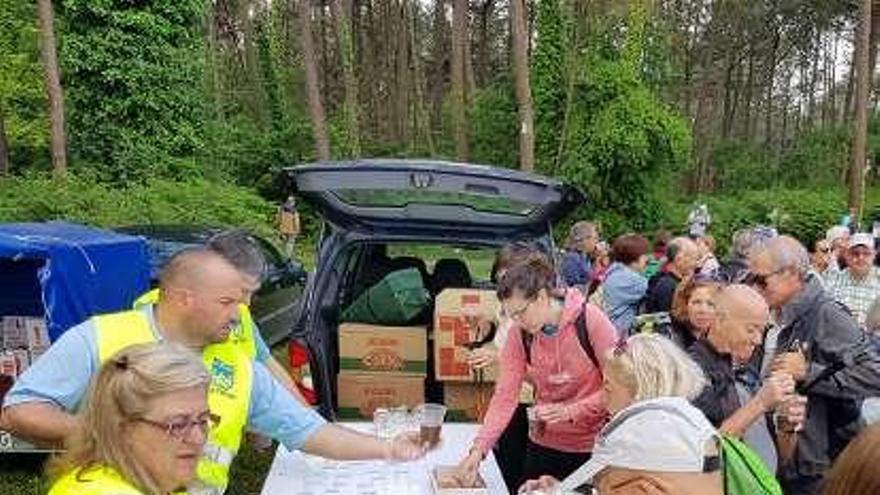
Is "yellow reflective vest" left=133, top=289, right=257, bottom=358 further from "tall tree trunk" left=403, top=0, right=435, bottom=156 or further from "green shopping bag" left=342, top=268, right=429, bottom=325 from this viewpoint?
"tall tree trunk" left=403, top=0, right=435, bottom=156

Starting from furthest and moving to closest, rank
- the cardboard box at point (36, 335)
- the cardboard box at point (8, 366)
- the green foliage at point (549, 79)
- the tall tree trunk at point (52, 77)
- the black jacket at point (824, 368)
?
the green foliage at point (549, 79)
the tall tree trunk at point (52, 77)
the cardboard box at point (36, 335)
the cardboard box at point (8, 366)
the black jacket at point (824, 368)

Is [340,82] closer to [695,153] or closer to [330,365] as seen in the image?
[695,153]

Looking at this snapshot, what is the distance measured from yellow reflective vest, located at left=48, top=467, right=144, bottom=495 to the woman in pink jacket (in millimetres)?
1975

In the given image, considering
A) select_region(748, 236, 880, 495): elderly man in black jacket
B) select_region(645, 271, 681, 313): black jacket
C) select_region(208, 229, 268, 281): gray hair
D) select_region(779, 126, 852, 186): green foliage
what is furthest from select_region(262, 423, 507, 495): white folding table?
select_region(779, 126, 852, 186): green foliage

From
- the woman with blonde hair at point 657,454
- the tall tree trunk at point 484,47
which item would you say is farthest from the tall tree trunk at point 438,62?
the woman with blonde hair at point 657,454

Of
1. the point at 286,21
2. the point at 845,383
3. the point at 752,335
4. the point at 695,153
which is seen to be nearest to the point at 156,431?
the point at 752,335

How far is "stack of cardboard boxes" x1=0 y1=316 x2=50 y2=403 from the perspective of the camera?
6.57 m

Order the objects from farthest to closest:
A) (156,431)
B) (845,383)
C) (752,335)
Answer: (845,383), (752,335), (156,431)

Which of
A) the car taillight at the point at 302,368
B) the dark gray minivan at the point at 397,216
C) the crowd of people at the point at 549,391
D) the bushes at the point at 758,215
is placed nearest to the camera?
the crowd of people at the point at 549,391

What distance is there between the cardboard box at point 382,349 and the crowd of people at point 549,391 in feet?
2.55

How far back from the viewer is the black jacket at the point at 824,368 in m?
3.98

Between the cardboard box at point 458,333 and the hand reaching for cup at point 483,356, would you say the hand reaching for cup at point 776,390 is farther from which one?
the cardboard box at point 458,333

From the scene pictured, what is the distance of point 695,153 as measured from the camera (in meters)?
41.8

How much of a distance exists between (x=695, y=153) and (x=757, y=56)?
5.72 m
